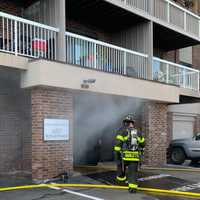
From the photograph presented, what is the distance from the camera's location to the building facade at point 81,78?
8.76 metres

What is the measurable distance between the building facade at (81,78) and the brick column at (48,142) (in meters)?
0.03

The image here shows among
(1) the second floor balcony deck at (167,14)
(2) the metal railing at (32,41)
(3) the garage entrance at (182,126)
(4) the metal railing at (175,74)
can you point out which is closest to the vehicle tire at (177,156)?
(4) the metal railing at (175,74)

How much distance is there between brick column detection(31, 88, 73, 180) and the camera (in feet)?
28.3

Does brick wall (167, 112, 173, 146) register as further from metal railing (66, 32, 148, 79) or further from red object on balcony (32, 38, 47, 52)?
red object on balcony (32, 38, 47, 52)

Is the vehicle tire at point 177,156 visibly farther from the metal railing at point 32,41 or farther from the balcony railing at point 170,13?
the metal railing at point 32,41

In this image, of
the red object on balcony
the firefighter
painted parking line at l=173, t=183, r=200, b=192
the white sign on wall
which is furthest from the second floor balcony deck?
painted parking line at l=173, t=183, r=200, b=192

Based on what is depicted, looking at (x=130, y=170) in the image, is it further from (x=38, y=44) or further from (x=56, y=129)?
(x=38, y=44)

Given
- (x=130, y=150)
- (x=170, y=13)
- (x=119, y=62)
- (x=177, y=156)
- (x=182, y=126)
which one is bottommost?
(x=177, y=156)

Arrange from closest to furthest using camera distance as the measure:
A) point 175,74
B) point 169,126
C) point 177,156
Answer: point 177,156, point 175,74, point 169,126

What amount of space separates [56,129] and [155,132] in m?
4.70

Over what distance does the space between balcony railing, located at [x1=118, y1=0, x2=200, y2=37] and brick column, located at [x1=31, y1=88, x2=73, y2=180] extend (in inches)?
180

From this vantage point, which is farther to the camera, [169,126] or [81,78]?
[169,126]

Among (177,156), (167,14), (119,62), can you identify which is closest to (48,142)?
(119,62)

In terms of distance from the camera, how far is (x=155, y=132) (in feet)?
40.8
